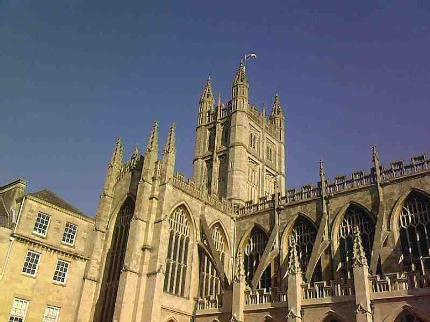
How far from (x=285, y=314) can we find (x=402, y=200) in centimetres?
1050

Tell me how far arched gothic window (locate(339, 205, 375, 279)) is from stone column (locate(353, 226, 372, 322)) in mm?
5146

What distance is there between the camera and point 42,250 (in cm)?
2822

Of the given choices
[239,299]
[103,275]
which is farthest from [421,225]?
[103,275]

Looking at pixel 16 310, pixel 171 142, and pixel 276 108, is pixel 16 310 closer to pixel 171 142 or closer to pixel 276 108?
pixel 171 142

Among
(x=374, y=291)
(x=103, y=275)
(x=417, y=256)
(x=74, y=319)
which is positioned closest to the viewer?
(x=374, y=291)

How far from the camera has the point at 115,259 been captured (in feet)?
106

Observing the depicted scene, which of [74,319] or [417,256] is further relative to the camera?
[74,319]

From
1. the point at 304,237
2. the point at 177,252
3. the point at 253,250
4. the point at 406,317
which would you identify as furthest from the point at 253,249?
the point at 406,317

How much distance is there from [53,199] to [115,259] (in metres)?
6.07

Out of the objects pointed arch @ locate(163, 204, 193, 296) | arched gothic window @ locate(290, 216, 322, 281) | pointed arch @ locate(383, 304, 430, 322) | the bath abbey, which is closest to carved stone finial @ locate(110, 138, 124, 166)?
the bath abbey

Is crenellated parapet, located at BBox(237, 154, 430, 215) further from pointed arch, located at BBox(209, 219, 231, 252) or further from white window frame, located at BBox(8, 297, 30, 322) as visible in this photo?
white window frame, located at BBox(8, 297, 30, 322)

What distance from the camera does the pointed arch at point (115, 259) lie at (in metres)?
30.3

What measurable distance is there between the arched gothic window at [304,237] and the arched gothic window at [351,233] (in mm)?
2374

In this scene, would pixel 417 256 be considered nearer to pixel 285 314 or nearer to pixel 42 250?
pixel 285 314
